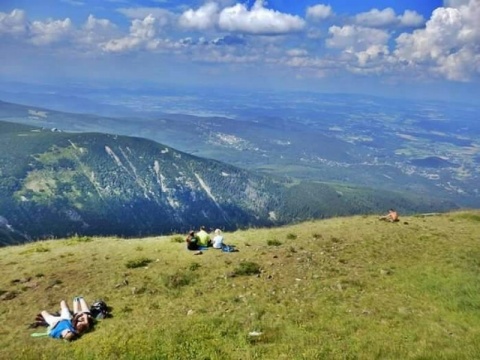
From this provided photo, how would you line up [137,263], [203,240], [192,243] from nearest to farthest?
[137,263] < [192,243] < [203,240]

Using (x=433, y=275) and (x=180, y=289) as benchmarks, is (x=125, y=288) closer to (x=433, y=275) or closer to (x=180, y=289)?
(x=180, y=289)

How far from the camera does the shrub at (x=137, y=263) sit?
28.4 meters

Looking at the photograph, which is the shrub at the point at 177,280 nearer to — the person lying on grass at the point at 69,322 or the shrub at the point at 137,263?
the shrub at the point at 137,263

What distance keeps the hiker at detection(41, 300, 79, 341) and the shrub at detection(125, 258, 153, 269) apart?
293 inches

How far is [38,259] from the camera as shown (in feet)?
101

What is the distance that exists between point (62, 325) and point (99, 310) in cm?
225

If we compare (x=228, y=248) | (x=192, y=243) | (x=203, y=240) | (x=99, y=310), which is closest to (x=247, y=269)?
(x=228, y=248)

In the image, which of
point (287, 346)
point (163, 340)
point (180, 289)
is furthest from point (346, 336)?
point (180, 289)

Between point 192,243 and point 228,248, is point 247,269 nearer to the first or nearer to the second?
point 228,248

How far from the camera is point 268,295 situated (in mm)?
24234

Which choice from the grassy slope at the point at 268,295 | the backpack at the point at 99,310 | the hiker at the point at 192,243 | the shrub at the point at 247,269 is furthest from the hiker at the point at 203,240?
the backpack at the point at 99,310

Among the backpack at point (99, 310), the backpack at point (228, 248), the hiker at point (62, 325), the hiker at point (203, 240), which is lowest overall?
the backpack at point (228, 248)

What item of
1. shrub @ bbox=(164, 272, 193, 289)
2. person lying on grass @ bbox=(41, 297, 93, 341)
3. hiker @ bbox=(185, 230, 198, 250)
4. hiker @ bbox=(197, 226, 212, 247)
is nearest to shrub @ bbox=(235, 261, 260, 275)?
shrub @ bbox=(164, 272, 193, 289)

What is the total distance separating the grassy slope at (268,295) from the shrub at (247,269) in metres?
0.53
